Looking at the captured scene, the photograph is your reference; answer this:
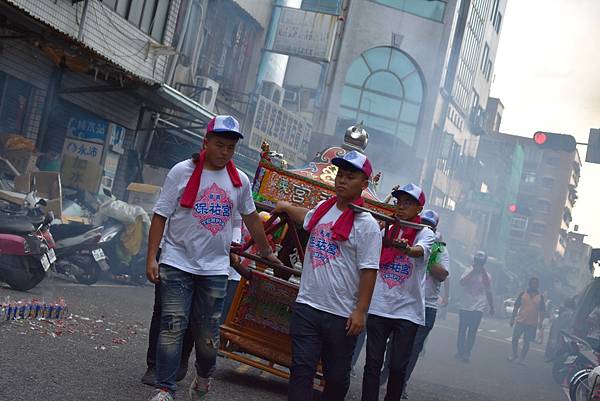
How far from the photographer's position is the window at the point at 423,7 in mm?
42969

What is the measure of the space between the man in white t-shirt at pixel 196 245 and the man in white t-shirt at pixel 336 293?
547 millimetres

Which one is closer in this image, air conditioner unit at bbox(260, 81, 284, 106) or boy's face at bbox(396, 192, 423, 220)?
boy's face at bbox(396, 192, 423, 220)

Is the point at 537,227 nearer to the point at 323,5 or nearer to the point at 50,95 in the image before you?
the point at 323,5

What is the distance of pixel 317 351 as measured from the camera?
514cm

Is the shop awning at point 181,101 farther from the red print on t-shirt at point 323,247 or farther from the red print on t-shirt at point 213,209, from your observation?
the red print on t-shirt at point 323,247

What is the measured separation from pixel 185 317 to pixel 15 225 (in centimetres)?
510

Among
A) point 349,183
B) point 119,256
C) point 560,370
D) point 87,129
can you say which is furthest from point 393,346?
point 87,129

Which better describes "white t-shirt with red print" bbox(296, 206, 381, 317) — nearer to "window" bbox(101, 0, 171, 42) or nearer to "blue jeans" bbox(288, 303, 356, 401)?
"blue jeans" bbox(288, 303, 356, 401)

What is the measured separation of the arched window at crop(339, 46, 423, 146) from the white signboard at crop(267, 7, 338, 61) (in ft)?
42.8

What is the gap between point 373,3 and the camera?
42.7m

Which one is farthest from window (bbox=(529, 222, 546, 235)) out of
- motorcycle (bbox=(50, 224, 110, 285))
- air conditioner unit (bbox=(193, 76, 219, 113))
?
motorcycle (bbox=(50, 224, 110, 285))

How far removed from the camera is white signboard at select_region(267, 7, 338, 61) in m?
27.4

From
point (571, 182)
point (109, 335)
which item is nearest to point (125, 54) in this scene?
point (109, 335)

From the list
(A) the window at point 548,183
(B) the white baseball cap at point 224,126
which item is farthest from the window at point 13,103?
(A) the window at point 548,183
